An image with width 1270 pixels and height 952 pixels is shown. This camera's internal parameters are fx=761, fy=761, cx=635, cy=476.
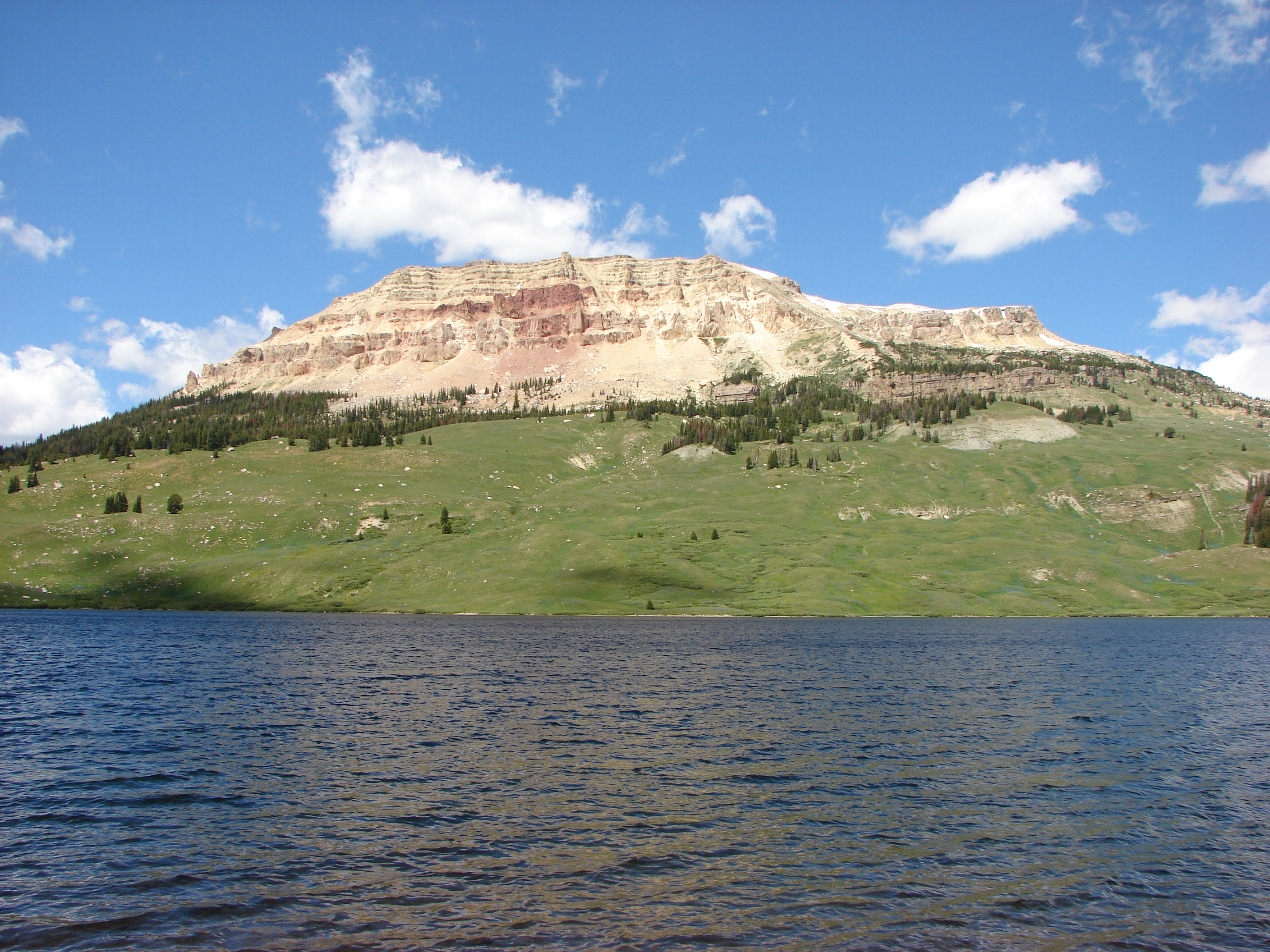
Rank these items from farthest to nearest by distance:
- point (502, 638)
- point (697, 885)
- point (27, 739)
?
point (502, 638) → point (27, 739) → point (697, 885)

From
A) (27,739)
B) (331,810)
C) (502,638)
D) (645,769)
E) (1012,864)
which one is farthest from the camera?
(502,638)

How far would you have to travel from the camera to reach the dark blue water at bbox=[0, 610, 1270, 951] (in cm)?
2036

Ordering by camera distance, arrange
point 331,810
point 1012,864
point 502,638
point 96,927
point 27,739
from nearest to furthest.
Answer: point 96,927 < point 1012,864 < point 331,810 < point 27,739 < point 502,638

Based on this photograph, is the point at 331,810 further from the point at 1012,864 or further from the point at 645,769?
the point at 1012,864

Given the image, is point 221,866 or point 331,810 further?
point 331,810

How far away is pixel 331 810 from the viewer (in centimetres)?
2928

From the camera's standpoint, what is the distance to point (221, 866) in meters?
23.8

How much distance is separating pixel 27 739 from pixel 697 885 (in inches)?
1468

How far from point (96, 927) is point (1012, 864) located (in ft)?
88.2

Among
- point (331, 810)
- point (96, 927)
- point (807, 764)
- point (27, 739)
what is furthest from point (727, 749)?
point (27, 739)

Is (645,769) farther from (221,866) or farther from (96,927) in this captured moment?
(96,927)

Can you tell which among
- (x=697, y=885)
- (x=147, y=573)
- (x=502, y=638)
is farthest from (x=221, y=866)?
(x=147, y=573)

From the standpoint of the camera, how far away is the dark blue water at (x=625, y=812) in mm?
20359

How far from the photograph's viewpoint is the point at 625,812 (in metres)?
29.3
